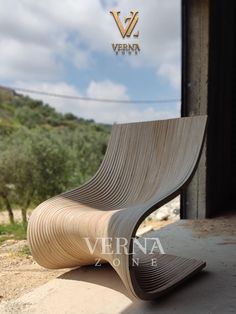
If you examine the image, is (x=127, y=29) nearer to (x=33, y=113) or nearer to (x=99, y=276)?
(x=99, y=276)

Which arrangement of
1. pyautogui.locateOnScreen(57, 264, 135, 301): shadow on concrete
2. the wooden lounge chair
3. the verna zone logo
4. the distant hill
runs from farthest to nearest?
the distant hill < the verna zone logo < pyautogui.locateOnScreen(57, 264, 135, 301): shadow on concrete < the wooden lounge chair

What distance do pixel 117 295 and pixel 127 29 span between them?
3.77 metres

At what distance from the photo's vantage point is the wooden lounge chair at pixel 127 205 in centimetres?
159

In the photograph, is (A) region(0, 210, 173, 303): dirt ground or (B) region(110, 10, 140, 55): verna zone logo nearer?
(A) region(0, 210, 173, 303): dirt ground

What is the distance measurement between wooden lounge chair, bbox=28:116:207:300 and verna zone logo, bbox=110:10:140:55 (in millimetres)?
2385

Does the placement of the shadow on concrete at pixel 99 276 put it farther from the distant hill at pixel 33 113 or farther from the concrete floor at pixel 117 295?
the distant hill at pixel 33 113

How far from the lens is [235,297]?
167cm

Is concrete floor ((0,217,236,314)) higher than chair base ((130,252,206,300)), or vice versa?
chair base ((130,252,206,300))

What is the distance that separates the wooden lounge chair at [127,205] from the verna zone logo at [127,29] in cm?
239

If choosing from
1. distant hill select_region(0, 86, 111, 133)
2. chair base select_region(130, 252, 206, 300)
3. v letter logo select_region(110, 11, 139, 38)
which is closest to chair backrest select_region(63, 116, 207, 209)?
chair base select_region(130, 252, 206, 300)

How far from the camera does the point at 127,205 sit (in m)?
2.07

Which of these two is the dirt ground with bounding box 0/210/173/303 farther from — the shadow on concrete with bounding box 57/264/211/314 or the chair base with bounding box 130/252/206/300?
the chair base with bounding box 130/252/206/300

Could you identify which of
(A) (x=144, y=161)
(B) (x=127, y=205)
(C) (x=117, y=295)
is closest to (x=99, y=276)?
(C) (x=117, y=295)

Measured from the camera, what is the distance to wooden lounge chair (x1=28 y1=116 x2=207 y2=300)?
159cm
